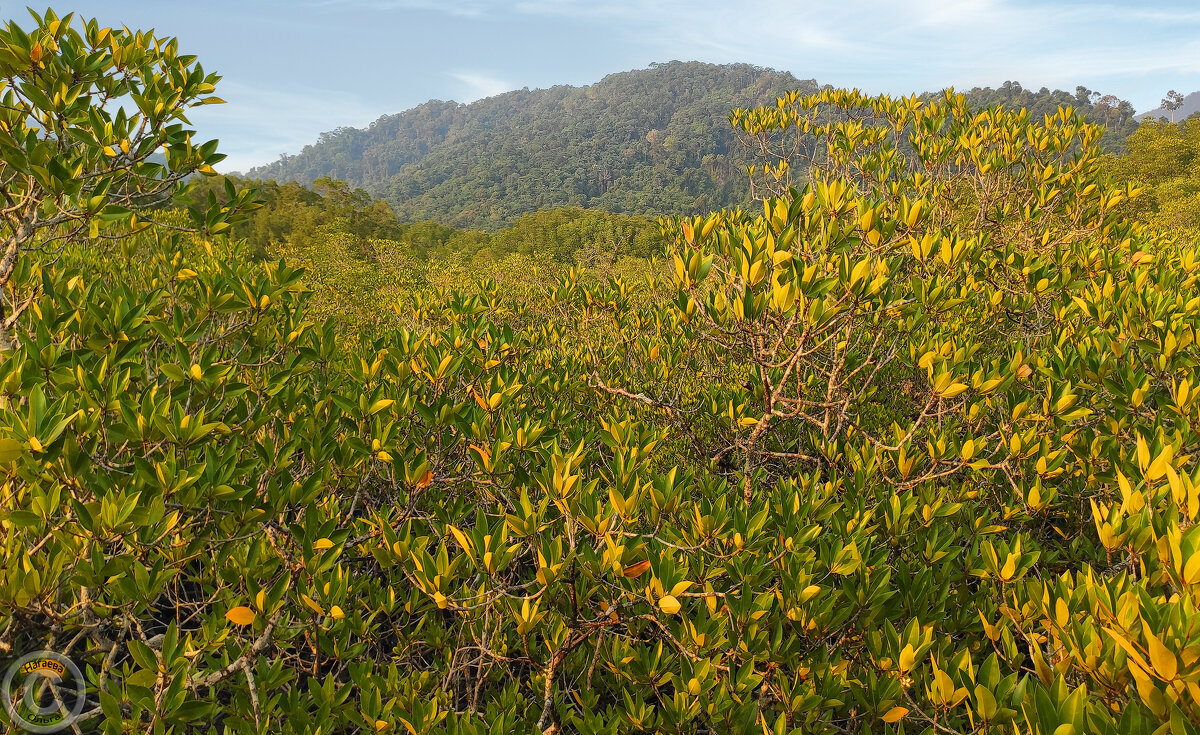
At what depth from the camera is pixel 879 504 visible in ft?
7.97

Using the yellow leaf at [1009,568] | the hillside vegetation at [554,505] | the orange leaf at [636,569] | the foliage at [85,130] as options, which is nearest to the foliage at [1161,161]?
the hillside vegetation at [554,505]

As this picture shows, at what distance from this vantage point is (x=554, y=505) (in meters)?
2.64

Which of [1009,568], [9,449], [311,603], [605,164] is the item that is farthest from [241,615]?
[605,164]

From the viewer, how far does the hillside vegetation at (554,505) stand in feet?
5.20

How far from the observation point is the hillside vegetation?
5.20ft

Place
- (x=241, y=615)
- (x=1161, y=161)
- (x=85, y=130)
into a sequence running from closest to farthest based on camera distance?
(x=241, y=615), (x=85, y=130), (x=1161, y=161)

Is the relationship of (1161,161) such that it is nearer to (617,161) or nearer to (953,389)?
(953,389)

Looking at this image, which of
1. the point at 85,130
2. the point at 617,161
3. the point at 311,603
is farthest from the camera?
the point at 617,161

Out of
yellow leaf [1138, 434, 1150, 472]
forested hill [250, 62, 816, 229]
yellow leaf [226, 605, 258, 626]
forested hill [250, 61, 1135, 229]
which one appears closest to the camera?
yellow leaf [226, 605, 258, 626]

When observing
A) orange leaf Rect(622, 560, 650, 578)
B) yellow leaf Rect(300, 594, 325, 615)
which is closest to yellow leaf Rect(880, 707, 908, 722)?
orange leaf Rect(622, 560, 650, 578)

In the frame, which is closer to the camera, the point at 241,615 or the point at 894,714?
the point at 894,714

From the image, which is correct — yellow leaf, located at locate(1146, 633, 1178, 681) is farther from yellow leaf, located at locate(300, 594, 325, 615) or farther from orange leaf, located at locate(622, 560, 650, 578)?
yellow leaf, located at locate(300, 594, 325, 615)

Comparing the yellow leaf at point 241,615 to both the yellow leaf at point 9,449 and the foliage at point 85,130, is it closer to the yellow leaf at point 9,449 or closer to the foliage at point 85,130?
the yellow leaf at point 9,449

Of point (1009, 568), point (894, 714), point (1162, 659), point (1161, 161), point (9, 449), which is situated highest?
point (1161, 161)
